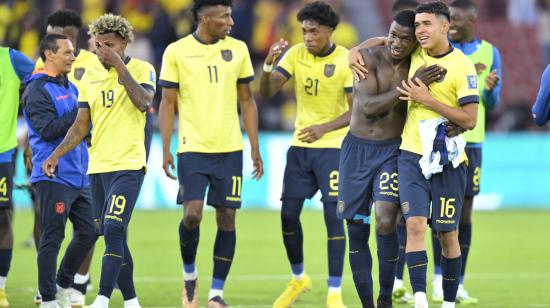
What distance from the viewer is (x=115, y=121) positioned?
32.2 feet

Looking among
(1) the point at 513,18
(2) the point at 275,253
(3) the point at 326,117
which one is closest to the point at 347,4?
(1) the point at 513,18

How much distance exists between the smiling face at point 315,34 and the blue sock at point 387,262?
7.99ft

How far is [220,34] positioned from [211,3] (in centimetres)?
30

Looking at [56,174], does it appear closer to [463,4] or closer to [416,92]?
[416,92]

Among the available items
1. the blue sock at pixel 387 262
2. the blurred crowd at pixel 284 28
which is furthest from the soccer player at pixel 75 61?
the blurred crowd at pixel 284 28

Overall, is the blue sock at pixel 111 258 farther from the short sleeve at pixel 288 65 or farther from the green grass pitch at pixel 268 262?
the short sleeve at pixel 288 65

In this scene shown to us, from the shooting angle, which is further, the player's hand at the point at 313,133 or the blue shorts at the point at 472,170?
the blue shorts at the point at 472,170

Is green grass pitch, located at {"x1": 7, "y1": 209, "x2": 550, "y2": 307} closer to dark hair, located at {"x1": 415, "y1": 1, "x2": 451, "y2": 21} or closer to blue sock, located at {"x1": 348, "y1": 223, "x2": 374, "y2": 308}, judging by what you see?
blue sock, located at {"x1": 348, "y1": 223, "x2": 374, "y2": 308}

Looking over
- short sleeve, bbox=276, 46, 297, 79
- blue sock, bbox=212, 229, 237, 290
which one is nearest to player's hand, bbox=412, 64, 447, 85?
short sleeve, bbox=276, 46, 297, 79

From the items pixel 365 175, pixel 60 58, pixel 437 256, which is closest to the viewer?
pixel 365 175

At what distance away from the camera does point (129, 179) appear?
970cm

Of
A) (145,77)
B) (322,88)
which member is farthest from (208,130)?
(322,88)

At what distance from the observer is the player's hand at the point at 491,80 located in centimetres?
1155

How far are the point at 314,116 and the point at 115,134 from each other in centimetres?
231
